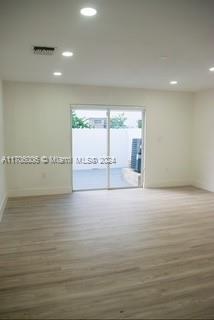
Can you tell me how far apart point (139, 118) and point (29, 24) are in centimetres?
472

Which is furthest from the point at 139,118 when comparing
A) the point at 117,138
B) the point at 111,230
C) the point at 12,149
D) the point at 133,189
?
the point at 111,230

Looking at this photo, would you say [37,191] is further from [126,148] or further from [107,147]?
[126,148]

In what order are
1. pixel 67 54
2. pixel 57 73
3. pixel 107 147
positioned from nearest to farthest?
pixel 67 54 < pixel 57 73 < pixel 107 147

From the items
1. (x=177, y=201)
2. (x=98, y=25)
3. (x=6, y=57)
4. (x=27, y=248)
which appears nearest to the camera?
(x=98, y=25)

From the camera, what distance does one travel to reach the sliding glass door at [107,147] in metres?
6.66

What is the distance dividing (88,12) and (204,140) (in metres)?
5.35

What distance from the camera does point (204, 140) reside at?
690 centimetres

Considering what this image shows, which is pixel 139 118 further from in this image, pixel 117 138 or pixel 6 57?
pixel 6 57

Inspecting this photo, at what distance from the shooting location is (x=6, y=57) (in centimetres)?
383

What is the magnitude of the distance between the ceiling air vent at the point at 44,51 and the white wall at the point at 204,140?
4.44 metres

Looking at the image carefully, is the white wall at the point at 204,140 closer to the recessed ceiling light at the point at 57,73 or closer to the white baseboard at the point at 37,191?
the white baseboard at the point at 37,191

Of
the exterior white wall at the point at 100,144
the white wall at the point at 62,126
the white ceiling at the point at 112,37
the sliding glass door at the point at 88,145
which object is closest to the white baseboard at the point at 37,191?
the white wall at the point at 62,126

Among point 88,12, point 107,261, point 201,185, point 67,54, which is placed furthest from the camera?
point 201,185

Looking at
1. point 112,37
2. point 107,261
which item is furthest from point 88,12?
point 107,261
